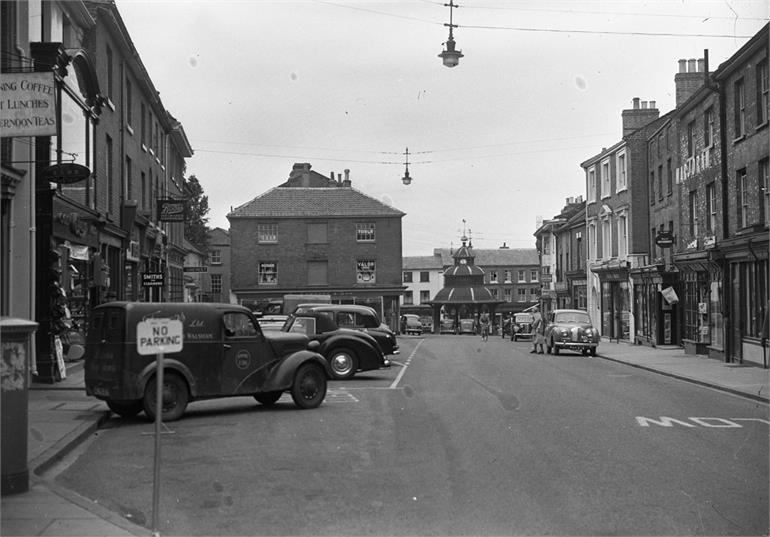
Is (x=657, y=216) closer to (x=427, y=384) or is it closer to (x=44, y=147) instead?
(x=427, y=384)

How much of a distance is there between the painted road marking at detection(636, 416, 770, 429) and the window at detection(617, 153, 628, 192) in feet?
103

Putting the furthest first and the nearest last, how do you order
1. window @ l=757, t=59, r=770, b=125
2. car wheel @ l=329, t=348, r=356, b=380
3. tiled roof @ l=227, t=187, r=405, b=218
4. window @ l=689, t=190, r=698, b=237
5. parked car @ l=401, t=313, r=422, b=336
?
1. parked car @ l=401, t=313, r=422, b=336
2. tiled roof @ l=227, t=187, r=405, b=218
3. window @ l=689, t=190, r=698, b=237
4. window @ l=757, t=59, r=770, b=125
5. car wheel @ l=329, t=348, r=356, b=380

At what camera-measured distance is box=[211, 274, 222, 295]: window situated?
7170cm

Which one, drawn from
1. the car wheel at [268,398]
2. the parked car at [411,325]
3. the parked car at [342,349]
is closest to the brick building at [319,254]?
the parked car at [411,325]

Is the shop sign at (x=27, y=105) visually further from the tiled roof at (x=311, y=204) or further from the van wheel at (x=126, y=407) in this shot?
the tiled roof at (x=311, y=204)

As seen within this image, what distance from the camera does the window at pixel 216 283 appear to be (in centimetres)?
7170

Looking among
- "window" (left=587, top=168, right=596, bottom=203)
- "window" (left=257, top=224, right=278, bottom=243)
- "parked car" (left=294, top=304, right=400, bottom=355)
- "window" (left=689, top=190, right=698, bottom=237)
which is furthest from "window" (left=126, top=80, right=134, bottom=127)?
"window" (left=257, top=224, right=278, bottom=243)

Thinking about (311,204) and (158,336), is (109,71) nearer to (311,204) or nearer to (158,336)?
(158,336)

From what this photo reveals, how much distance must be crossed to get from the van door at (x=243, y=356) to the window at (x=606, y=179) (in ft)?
119

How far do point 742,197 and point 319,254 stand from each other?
135 ft

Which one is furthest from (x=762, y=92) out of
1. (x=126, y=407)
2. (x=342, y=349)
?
(x=126, y=407)

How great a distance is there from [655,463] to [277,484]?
13.4 feet

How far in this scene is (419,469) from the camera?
9.18m

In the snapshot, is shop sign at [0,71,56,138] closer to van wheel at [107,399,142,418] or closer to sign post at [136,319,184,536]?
sign post at [136,319,184,536]
